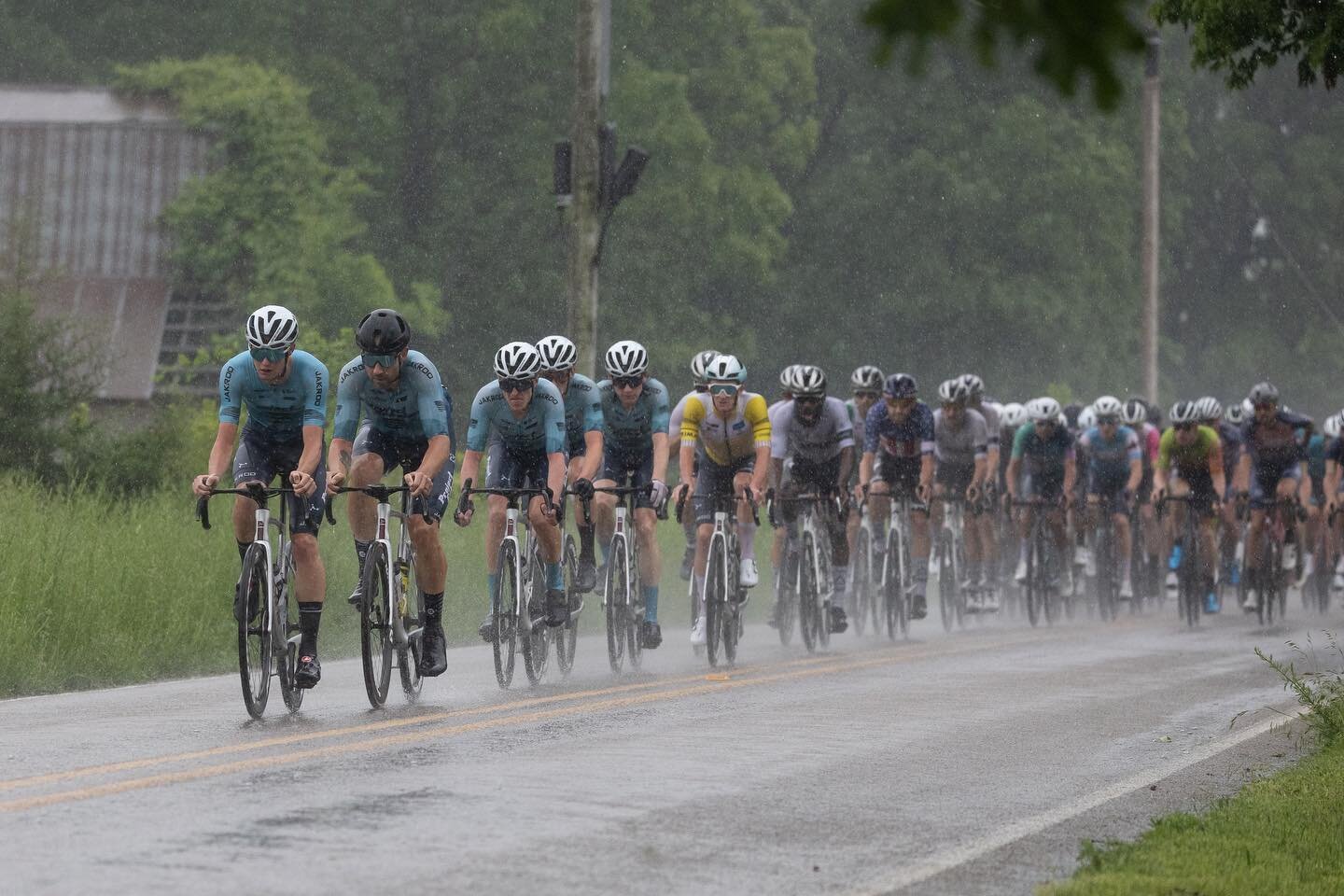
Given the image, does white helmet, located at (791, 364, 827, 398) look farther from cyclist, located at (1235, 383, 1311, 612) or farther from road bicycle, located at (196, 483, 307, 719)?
road bicycle, located at (196, 483, 307, 719)

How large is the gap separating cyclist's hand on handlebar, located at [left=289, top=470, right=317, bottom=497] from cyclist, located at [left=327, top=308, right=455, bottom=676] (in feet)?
1.97

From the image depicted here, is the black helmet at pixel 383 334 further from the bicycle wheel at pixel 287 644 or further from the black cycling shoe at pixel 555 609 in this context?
the black cycling shoe at pixel 555 609

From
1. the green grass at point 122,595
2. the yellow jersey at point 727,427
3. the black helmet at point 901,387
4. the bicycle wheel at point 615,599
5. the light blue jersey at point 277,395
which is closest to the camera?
the light blue jersey at point 277,395

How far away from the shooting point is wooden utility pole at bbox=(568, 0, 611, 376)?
848 inches

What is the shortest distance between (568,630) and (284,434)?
3715 millimetres

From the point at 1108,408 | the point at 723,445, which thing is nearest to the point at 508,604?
the point at 723,445

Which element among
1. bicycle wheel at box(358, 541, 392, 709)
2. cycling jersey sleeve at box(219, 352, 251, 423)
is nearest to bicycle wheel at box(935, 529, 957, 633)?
bicycle wheel at box(358, 541, 392, 709)

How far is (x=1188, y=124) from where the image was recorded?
6181 cm

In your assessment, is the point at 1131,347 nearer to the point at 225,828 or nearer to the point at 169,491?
the point at 169,491

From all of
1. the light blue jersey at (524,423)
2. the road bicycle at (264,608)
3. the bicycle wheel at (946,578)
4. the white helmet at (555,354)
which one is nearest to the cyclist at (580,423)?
the white helmet at (555,354)

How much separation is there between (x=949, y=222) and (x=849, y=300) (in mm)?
2808

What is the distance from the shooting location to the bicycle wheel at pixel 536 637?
547 inches

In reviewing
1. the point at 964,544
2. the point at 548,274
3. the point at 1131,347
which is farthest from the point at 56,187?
the point at 1131,347

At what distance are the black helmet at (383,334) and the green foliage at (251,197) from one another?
2600 centimetres
